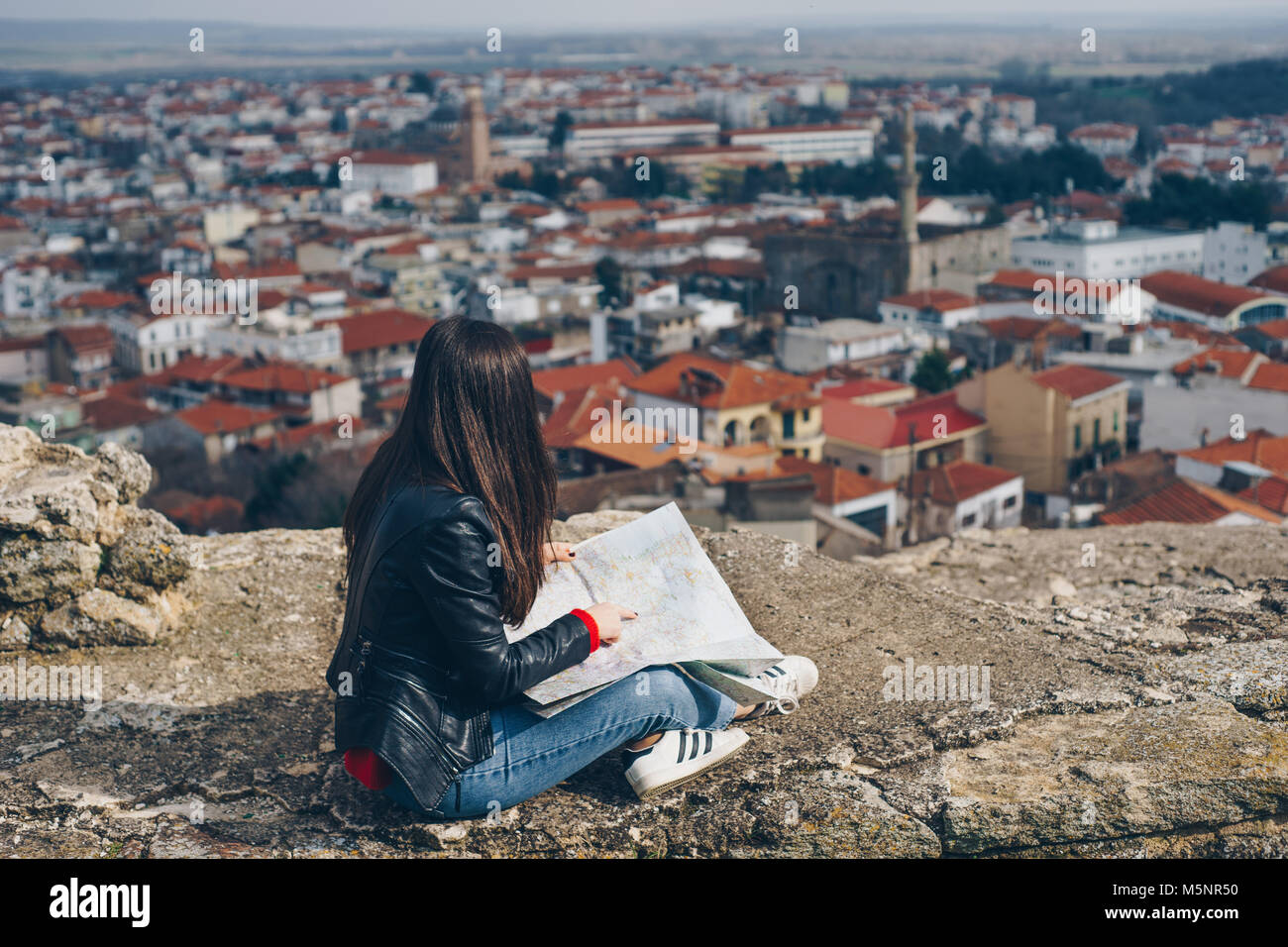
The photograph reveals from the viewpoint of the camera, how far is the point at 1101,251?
94.8ft

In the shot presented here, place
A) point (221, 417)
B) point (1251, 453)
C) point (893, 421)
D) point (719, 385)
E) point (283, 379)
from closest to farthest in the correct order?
point (1251, 453), point (893, 421), point (719, 385), point (221, 417), point (283, 379)

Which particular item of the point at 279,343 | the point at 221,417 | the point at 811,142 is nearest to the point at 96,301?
the point at 279,343

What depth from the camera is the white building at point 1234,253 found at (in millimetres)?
29000

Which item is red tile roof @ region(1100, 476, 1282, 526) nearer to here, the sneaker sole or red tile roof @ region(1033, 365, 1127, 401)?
red tile roof @ region(1033, 365, 1127, 401)

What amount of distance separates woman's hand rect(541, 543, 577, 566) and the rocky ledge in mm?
289

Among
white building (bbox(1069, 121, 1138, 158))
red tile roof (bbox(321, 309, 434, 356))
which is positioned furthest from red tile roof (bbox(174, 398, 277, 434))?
white building (bbox(1069, 121, 1138, 158))

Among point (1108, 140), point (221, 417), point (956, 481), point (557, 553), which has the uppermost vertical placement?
point (1108, 140)

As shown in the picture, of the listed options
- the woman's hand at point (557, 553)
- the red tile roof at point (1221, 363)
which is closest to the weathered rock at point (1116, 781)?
the woman's hand at point (557, 553)

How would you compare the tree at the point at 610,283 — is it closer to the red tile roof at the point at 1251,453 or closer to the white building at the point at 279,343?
the white building at the point at 279,343

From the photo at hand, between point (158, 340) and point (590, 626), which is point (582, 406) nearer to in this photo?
point (590, 626)

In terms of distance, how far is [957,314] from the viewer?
945 inches

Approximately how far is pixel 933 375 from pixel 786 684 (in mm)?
17023
